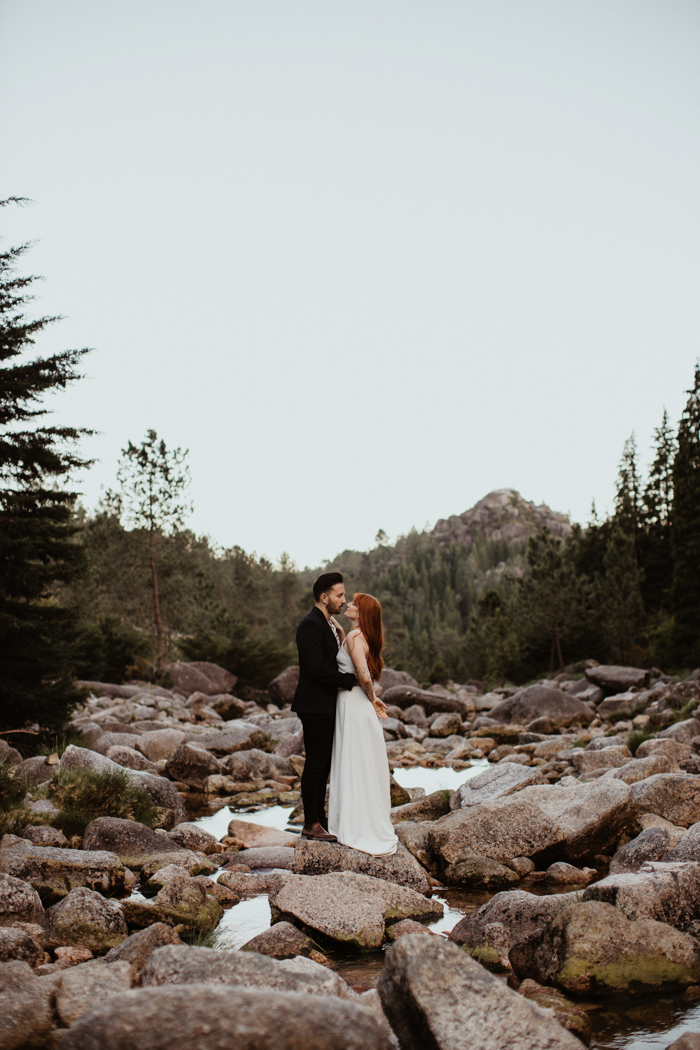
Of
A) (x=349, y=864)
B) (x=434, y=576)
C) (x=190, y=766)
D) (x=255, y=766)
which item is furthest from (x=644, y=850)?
(x=434, y=576)

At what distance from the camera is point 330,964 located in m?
5.57

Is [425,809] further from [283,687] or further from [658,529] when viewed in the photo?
[658,529]

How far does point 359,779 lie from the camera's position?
741 cm

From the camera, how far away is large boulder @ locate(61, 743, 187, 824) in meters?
9.96

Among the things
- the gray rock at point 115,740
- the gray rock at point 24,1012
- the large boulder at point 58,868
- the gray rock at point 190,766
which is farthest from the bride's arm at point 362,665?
the gray rock at point 115,740

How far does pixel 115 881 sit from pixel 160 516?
2672 cm

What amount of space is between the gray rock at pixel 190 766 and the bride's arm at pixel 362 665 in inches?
264

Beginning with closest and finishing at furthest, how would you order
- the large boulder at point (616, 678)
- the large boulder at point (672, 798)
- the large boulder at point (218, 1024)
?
the large boulder at point (218, 1024) → the large boulder at point (672, 798) → the large boulder at point (616, 678)

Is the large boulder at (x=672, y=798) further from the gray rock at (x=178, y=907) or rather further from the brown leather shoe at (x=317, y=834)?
the gray rock at (x=178, y=907)

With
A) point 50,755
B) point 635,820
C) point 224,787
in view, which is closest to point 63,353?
point 50,755

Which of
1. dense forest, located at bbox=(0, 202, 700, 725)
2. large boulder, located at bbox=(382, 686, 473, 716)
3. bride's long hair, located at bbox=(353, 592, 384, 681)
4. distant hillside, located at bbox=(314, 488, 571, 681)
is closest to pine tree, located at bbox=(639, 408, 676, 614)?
dense forest, located at bbox=(0, 202, 700, 725)

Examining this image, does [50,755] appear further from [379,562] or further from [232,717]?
[379,562]

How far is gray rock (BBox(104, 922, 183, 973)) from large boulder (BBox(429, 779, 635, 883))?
350 cm

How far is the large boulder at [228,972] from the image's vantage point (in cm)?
379
